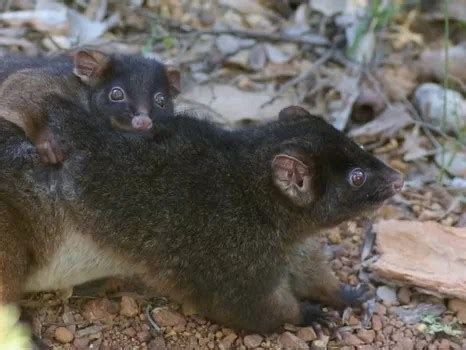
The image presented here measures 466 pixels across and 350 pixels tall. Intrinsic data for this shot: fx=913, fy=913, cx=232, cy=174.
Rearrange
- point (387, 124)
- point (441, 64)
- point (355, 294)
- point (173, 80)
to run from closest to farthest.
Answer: point (355, 294)
point (173, 80)
point (387, 124)
point (441, 64)

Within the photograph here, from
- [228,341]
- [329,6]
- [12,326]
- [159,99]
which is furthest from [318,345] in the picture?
[329,6]

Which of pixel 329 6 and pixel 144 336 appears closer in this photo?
pixel 144 336

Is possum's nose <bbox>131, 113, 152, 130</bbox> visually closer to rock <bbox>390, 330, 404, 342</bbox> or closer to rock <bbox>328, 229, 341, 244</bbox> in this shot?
rock <bbox>328, 229, 341, 244</bbox>

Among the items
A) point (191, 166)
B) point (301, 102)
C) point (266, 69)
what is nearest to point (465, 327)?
point (191, 166)

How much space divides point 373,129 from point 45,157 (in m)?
3.25

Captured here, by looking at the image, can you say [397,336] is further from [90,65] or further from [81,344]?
[90,65]

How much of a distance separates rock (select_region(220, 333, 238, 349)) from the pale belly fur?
0.74 metres

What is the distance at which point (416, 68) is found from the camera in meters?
8.84

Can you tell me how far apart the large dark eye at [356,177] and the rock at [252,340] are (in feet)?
3.90

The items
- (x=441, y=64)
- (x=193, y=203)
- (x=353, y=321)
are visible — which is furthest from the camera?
(x=441, y=64)

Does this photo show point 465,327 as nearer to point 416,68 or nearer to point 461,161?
point 461,161

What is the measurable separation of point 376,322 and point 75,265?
2077mm

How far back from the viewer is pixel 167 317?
6105mm

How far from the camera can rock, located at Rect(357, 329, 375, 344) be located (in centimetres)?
611
